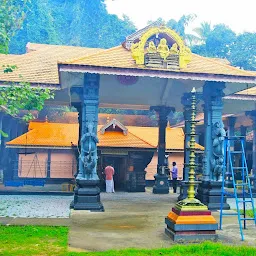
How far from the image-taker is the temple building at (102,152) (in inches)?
748

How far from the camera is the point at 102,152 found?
19109 mm

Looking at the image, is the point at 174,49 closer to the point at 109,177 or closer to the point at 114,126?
the point at 109,177

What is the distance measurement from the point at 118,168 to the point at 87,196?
8.53 metres

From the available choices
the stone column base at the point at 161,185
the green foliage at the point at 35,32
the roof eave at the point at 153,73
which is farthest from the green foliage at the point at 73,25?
the roof eave at the point at 153,73

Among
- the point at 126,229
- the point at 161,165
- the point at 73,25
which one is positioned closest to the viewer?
the point at 126,229

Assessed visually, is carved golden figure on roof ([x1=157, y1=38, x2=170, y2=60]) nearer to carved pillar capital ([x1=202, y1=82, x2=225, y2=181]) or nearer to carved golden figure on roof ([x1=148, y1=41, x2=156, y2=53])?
carved golden figure on roof ([x1=148, y1=41, x2=156, y2=53])

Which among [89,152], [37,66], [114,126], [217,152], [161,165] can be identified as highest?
[37,66]

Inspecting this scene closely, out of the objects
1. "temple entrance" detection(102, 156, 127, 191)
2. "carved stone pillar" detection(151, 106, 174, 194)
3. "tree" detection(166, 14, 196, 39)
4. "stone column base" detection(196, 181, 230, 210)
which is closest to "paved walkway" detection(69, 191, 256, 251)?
"stone column base" detection(196, 181, 230, 210)

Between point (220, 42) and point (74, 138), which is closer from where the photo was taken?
point (74, 138)

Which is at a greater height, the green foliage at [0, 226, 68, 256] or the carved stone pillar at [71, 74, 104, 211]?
the carved stone pillar at [71, 74, 104, 211]

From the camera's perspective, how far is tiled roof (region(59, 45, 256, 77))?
38.9 feet

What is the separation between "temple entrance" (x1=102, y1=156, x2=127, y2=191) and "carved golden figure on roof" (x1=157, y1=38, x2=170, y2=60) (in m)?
8.29

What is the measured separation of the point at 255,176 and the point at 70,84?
10.3 metres

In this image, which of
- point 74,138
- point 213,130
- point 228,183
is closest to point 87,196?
point 213,130
